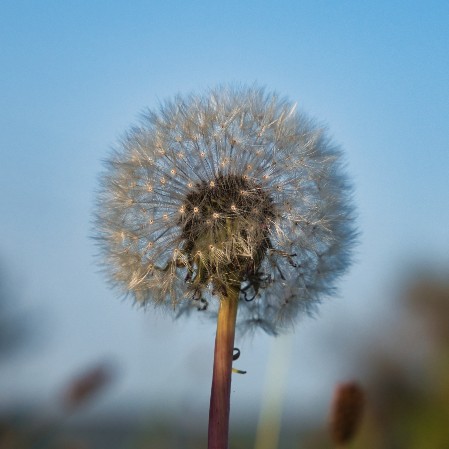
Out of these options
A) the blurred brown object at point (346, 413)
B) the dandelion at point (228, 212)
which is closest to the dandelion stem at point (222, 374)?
the dandelion at point (228, 212)

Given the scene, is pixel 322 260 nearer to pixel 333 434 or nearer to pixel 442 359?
pixel 442 359

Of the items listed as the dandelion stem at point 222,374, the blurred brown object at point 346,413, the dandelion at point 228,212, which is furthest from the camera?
the dandelion at point 228,212

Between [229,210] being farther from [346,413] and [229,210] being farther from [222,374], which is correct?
[346,413]

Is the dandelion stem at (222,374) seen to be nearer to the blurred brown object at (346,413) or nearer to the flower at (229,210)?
the flower at (229,210)

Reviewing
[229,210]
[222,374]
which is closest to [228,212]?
[229,210]

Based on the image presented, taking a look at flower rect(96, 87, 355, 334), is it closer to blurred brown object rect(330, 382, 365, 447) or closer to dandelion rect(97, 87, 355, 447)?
dandelion rect(97, 87, 355, 447)

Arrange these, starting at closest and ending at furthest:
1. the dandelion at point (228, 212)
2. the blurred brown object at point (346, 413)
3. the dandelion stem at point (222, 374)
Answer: the blurred brown object at point (346, 413), the dandelion stem at point (222, 374), the dandelion at point (228, 212)
